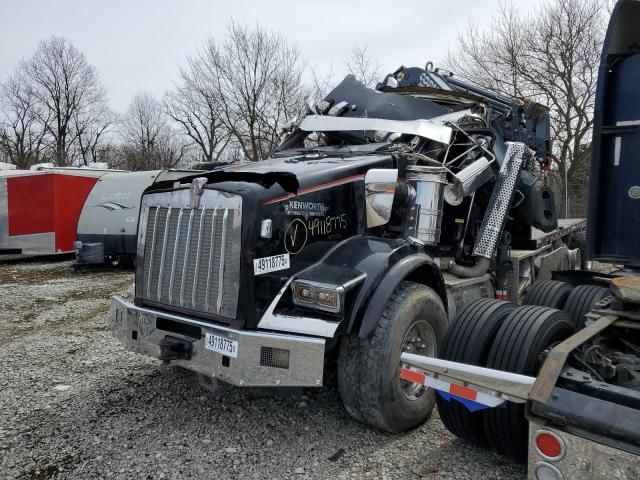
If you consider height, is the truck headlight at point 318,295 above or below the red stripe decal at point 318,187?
below

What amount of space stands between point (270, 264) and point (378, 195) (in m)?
1.19

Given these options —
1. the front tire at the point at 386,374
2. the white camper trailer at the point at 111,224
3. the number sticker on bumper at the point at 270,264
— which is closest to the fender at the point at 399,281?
the front tire at the point at 386,374

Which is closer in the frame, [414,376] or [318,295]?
[414,376]

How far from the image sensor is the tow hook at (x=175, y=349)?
3.40 m

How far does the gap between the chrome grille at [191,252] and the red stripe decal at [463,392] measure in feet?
4.83

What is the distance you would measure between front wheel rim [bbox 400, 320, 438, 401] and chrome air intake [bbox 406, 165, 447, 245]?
3.08 ft

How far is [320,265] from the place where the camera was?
3654mm

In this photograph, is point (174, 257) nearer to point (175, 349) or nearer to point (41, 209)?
point (175, 349)

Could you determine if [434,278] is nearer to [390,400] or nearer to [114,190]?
[390,400]

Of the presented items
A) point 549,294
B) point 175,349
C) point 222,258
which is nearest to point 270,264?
point 222,258

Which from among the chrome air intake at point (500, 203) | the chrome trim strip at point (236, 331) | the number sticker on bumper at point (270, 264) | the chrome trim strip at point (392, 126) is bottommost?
the chrome trim strip at point (236, 331)

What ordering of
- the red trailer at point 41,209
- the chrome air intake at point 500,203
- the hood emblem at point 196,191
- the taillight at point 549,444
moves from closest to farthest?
the taillight at point 549,444
the hood emblem at point 196,191
the chrome air intake at point 500,203
the red trailer at point 41,209

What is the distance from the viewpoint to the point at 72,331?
21.1ft

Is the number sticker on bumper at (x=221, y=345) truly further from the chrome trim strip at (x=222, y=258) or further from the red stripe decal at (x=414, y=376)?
the red stripe decal at (x=414, y=376)
